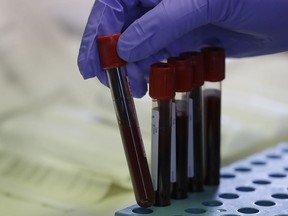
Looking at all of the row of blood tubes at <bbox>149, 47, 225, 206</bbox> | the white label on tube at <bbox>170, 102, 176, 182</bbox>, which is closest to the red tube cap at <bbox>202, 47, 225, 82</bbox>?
the row of blood tubes at <bbox>149, 47, 225, 206</bbox>

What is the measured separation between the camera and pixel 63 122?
1.61 m

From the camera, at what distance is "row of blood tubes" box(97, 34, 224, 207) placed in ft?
3.46

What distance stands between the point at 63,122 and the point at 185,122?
54 centimetres

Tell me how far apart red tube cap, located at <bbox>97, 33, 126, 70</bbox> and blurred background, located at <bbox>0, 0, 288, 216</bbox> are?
294mm

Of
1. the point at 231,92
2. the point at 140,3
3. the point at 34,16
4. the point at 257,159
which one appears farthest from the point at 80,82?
the point at 140,3

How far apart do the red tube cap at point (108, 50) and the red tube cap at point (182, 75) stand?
0.10 metres

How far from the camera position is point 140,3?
1.12 metres

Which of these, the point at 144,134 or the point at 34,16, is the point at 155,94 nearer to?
the point at 144,134

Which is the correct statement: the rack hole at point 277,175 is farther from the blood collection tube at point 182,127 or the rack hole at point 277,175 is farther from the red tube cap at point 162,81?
the red tube cap at point 162,81


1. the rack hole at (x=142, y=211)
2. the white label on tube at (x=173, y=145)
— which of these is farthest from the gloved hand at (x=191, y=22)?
the rack hole at (x=142, y=211)

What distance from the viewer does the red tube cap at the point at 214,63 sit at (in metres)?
1.16

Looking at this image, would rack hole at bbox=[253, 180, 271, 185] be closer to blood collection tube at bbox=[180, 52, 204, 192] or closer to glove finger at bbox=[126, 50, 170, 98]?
blood collection tube at bbox=[180, 52, 204, 192]

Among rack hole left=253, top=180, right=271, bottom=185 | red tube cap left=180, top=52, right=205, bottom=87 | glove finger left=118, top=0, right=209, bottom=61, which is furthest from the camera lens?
rack hole left=253, top=180, right=271, bottom=185

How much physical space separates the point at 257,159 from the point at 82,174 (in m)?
0.37
